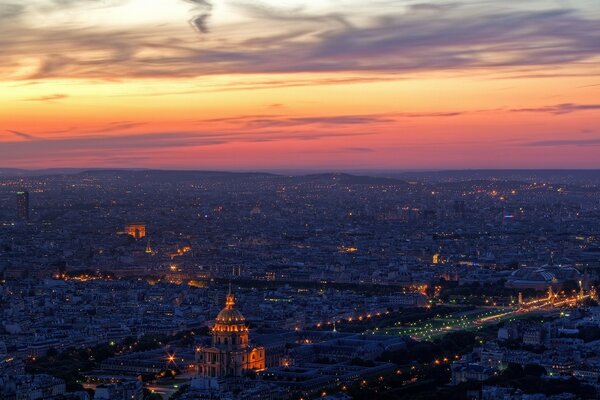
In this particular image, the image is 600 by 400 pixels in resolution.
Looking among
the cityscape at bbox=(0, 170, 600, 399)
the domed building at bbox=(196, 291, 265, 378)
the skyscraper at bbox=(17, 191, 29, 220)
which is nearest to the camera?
the cityscape at bbox=(0, 170, 600, 399)

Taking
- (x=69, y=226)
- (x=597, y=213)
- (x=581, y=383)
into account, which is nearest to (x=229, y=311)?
(x=581, y=383)

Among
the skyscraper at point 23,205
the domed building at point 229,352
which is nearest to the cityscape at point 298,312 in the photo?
the domed building at point 229,352

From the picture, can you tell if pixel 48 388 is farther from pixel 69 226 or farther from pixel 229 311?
pixel 69 226

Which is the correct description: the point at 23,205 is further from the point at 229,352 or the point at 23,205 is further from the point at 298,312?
the point at 229,352

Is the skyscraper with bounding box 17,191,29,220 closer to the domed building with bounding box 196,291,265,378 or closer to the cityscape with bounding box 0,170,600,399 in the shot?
the cityscape with bounding box 0,170,600,399

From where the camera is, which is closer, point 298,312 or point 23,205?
point 298,312

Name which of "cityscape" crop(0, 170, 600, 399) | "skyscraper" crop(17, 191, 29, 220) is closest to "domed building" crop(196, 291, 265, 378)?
"cityscape" crop(0, 170, 600, 399)

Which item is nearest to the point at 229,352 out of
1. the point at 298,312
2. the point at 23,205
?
the point at 298,312

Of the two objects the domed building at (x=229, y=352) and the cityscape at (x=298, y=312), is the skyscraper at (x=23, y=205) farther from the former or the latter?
the domed building at (x=229, y=352)
